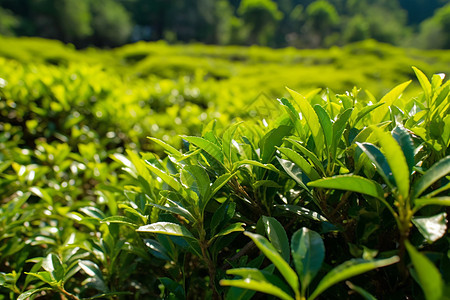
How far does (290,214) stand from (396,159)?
1.20 feet

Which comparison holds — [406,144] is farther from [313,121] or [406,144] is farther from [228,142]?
[228,142]

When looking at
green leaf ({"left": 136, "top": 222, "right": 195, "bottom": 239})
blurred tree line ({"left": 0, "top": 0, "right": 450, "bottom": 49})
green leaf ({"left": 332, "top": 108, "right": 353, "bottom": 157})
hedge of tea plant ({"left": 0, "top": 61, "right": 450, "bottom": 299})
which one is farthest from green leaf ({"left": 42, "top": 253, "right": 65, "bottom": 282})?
blurred tree line ({"left": 0, "top": 0, "right": 450, "bottom": 49})

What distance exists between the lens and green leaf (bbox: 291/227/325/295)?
61 centimetres

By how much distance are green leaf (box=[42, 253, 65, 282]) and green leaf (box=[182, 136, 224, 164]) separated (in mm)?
635

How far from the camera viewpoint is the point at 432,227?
1.94ft

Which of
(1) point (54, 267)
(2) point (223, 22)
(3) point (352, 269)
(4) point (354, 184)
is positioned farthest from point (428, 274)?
(2) point (223, 22)

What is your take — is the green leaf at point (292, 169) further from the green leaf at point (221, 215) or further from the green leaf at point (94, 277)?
the green leaf at point (94, 277)

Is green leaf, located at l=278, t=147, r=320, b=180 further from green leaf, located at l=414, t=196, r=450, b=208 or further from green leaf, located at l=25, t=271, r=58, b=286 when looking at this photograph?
green leaf, located at l=25, t=271, r=58, b=286

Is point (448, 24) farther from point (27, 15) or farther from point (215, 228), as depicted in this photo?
point (27, 15)

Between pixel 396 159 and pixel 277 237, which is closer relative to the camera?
pixel 396 159

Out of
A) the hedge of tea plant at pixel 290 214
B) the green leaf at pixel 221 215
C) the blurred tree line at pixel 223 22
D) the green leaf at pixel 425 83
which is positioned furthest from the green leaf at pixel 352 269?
the blurred tree line at pixel 223 22

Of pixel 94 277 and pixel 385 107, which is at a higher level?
pixel 385 107

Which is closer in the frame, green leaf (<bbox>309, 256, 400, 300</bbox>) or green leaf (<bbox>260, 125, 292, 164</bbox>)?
green leaf (<bbox>309, 256, 400, 300</bbox>)

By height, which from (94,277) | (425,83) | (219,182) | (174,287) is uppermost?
(425,83)
